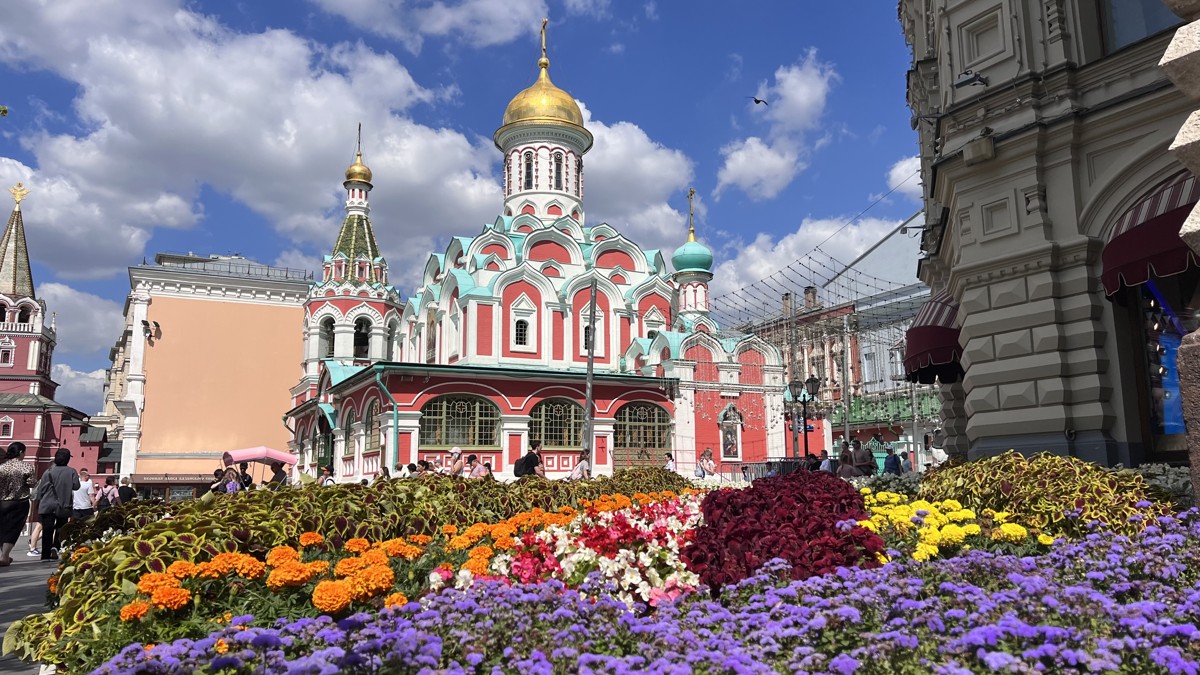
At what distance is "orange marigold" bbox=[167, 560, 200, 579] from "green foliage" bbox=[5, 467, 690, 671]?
288 mm

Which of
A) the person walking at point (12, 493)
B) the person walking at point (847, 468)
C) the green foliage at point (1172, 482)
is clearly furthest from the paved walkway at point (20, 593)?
the person walking at point (847, 468)

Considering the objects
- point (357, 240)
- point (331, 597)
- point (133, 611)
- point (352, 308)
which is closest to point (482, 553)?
point (331, 597)

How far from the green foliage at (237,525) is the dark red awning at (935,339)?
579 centimetres

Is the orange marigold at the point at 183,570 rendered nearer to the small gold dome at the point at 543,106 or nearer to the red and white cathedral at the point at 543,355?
the red and white cathedral at the point at 543,355

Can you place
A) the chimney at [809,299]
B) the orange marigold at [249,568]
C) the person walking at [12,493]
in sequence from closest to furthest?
the orange marigold at [249,568]
the person walking at [12,493]
the chimney at [809,299]

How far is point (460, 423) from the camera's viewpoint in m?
23.1

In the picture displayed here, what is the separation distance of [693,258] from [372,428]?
1405cm

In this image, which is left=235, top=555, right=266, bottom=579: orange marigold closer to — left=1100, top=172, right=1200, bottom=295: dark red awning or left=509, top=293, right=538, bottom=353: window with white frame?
left=1100, top=172, right=1200, bottom=295: dark red awning

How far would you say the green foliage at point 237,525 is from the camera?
4133 mm

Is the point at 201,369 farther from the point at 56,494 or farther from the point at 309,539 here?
the point at 309,539

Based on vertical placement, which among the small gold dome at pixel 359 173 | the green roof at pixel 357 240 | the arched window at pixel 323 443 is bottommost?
the arched window at pixel 323 443

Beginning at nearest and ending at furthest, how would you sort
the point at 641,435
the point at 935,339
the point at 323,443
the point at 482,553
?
the point at 482,553 → the point at 935,339 → the point at 641,435 → the point at 323,443

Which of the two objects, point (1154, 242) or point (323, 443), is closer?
point (1154, 242)

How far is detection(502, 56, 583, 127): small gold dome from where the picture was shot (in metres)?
32.1
